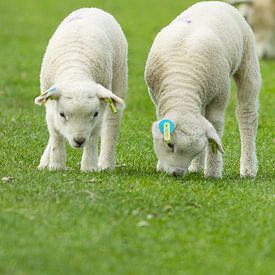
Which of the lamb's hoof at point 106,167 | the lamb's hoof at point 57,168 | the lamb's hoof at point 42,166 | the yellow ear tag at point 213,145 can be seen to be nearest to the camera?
the yellow ear tag at point 213,145

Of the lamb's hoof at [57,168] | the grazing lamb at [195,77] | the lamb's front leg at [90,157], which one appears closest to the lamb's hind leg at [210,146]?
the grazing lamb at [195,77]

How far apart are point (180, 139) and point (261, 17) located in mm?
13417

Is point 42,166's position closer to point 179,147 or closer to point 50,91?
point 50,91

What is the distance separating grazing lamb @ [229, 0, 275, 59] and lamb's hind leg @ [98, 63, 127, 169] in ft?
38.6

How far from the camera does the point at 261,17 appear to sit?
21.2 m

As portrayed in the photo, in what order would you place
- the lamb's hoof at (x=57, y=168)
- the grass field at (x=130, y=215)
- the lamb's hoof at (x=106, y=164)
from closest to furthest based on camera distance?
1. the grass field at (x=130, y=215)
2. the lamb's hoof at (x=57, y=168)
3. the lamb's hoof at (x=106, y=164)

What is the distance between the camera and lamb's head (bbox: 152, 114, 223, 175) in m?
8.25

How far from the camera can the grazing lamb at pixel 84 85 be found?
8055mm

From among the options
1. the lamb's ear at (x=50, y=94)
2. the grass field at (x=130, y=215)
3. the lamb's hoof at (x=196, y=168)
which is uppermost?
the lamb's ear at (x=50, y=94)

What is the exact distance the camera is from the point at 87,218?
22.4ft

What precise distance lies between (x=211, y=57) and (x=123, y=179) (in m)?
1.37

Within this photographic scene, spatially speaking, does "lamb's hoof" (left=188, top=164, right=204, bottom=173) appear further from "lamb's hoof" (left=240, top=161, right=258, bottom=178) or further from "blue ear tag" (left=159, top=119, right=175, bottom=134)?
"blue ear tag" (left=159, top=119, right=175, bottom=134)

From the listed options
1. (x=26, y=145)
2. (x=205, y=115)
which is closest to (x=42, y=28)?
(x=26, y=145)

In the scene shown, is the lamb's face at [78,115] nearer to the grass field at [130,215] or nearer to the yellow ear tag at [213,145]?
the grass field at [130,215]
